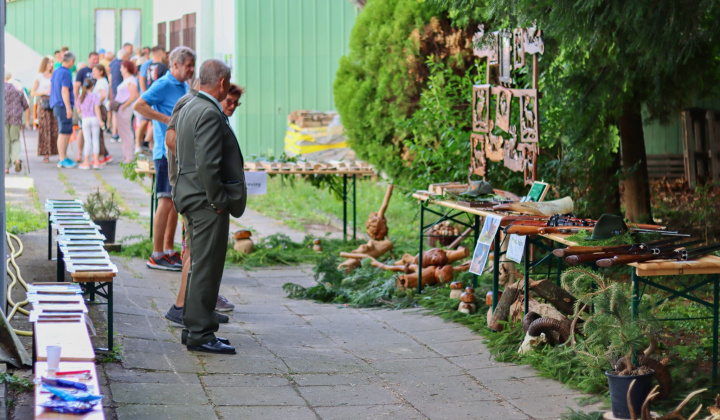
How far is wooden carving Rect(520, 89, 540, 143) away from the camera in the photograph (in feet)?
24.4

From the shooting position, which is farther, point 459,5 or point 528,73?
point 528,73

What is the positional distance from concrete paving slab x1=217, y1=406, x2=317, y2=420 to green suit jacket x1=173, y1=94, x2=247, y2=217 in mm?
1349

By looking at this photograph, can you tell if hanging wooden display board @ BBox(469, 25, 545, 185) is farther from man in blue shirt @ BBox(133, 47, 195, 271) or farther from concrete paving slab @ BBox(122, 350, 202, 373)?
concrete paving slab @ BBox(122, 350, 202, 373)

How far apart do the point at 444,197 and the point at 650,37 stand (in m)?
2.34

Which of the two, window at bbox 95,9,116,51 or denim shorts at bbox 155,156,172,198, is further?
window at bbox 95,9,116,51

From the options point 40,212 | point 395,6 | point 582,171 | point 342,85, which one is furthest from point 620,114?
point 40,212

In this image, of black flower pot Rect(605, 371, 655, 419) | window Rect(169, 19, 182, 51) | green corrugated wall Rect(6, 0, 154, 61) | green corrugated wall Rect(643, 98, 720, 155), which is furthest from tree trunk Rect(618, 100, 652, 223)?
green corrugated wall Rect(6, 0, 154, 61)

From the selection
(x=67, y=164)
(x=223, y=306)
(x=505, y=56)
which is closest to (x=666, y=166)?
(x=505, y=56)

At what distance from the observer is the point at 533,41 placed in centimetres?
729

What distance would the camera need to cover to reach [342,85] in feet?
44.0

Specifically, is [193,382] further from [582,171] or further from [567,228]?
[582,171]

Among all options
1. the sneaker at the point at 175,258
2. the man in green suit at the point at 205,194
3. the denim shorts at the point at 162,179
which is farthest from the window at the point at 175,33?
the man in green suit at the point at 205,194

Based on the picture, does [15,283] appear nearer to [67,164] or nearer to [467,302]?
[467,302]

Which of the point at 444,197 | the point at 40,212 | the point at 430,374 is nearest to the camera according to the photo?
the point at 430,374
